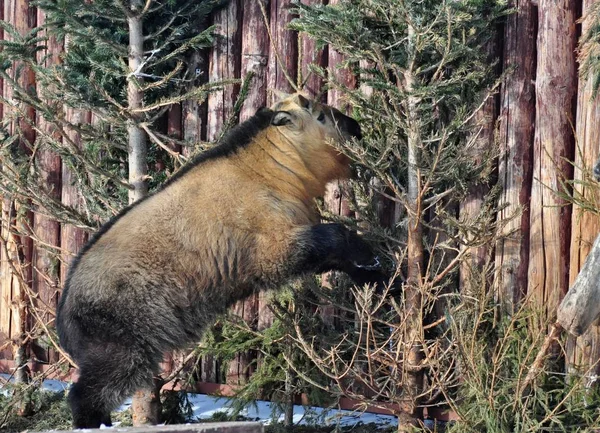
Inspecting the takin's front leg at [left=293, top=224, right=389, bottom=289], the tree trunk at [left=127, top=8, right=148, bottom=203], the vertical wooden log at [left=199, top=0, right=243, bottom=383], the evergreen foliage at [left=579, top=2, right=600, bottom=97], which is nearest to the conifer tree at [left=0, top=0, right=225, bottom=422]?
the tree trunk at [left=127, top=8, right=148, bottom=203]

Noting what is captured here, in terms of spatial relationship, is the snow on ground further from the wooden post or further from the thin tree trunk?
the wooden post

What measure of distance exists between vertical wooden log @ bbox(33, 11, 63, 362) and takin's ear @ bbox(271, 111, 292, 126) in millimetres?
2846

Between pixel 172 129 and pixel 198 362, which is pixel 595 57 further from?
pixel 198 362

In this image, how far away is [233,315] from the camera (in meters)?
6.74

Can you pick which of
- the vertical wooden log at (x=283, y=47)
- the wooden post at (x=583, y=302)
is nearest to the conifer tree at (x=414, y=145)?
the wooden post at (x=583, y=302)

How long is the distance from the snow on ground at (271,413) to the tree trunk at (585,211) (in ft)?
5.13

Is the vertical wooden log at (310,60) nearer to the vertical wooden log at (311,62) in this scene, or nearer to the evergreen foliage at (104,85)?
the vertical wooden log at (311,62)

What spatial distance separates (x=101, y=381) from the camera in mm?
5543

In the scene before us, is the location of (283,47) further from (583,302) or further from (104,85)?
(583,302)

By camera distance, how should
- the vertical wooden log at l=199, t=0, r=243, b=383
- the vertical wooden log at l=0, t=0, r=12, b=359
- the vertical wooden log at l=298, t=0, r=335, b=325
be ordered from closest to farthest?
1. the vertical wooden log at l=298, t=0, r=335, b=325
2. the vertical wooden log at l=199, t=0, r=243, b=383
3. the vertical wooden log at l=0, t=0, r=12, b=359

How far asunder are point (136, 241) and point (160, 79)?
Result: 6.36ft

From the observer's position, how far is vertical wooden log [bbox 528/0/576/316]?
5.83 meters

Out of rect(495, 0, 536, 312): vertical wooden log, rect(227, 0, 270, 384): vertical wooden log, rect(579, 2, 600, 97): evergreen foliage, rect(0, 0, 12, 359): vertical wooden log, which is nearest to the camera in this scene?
rect(579, 2, 600, 97): evergreen foliage

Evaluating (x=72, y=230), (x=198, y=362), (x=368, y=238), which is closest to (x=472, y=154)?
(x=368, y=238)
